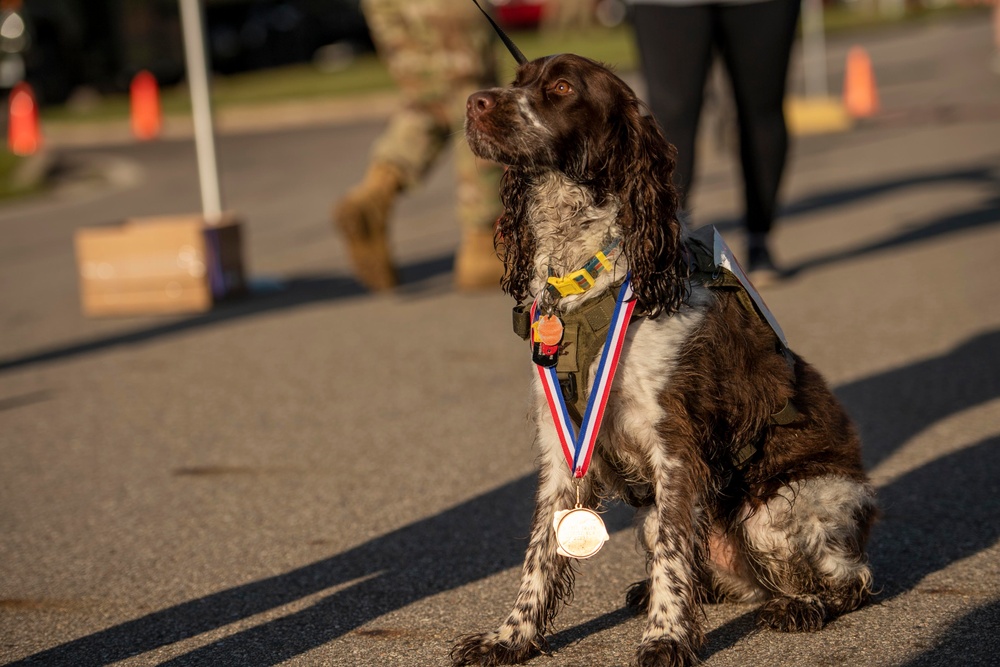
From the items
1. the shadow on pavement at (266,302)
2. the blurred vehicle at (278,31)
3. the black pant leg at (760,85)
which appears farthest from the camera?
the blurred vehicle at (278,31)

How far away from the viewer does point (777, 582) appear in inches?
147

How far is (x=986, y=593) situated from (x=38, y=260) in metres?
9.37

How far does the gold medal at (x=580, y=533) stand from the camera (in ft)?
11.6

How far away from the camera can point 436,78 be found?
8508mm

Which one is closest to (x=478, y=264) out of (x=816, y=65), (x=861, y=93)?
(x=861, y=93)

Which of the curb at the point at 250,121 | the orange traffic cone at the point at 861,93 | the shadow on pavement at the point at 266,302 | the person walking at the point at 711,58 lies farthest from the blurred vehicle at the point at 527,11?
the person walking at the point at 711,58

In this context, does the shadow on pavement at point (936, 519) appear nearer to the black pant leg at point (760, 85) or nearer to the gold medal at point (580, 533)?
the gold medal at point (580, 533)

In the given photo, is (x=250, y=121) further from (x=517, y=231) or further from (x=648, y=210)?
(x=648, y=210)

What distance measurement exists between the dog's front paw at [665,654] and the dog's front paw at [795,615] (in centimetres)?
39

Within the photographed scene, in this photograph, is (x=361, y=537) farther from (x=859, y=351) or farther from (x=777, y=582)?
(x=859, y=351)

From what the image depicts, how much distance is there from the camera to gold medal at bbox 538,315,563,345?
359 centimetres

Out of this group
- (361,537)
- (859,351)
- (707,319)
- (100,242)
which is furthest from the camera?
(100,242)

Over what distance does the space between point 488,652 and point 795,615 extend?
2.82 ft

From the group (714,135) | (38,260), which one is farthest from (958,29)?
(38,260)
